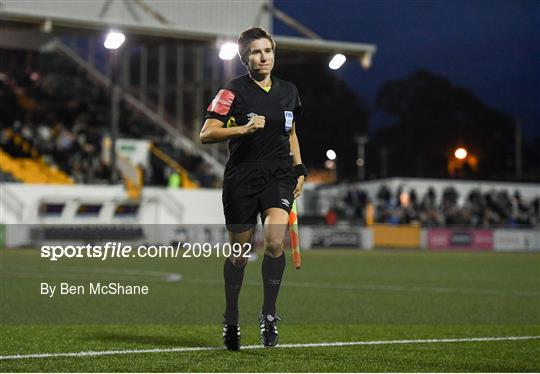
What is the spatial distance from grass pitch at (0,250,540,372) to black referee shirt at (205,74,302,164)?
1.39 metres

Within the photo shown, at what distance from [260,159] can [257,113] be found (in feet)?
1.08

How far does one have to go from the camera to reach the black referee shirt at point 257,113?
22.6 feet

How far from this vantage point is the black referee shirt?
6.90 metres

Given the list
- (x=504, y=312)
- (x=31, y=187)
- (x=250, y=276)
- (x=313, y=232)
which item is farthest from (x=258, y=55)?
(x=313, y=232)

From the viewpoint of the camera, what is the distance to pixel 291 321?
9758 mm

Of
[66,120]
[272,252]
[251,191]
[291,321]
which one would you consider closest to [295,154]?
[251,191]

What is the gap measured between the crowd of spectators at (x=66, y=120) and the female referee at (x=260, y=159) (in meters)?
27.0

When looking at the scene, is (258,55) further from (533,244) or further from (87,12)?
(533,244)

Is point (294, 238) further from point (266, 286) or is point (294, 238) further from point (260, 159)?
point (260, 159)

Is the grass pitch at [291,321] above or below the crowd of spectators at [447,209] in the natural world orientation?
below

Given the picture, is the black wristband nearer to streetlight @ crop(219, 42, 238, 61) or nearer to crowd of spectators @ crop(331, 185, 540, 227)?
streetlight @ crop(219, 42, 238, 61)

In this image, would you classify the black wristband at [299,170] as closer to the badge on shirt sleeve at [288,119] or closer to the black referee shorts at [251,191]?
the black referee shorts at [251,191]

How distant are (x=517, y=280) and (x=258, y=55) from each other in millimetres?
12093

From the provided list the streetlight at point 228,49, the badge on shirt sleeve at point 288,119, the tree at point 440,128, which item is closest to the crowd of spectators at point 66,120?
the streetlight at point 228,49
